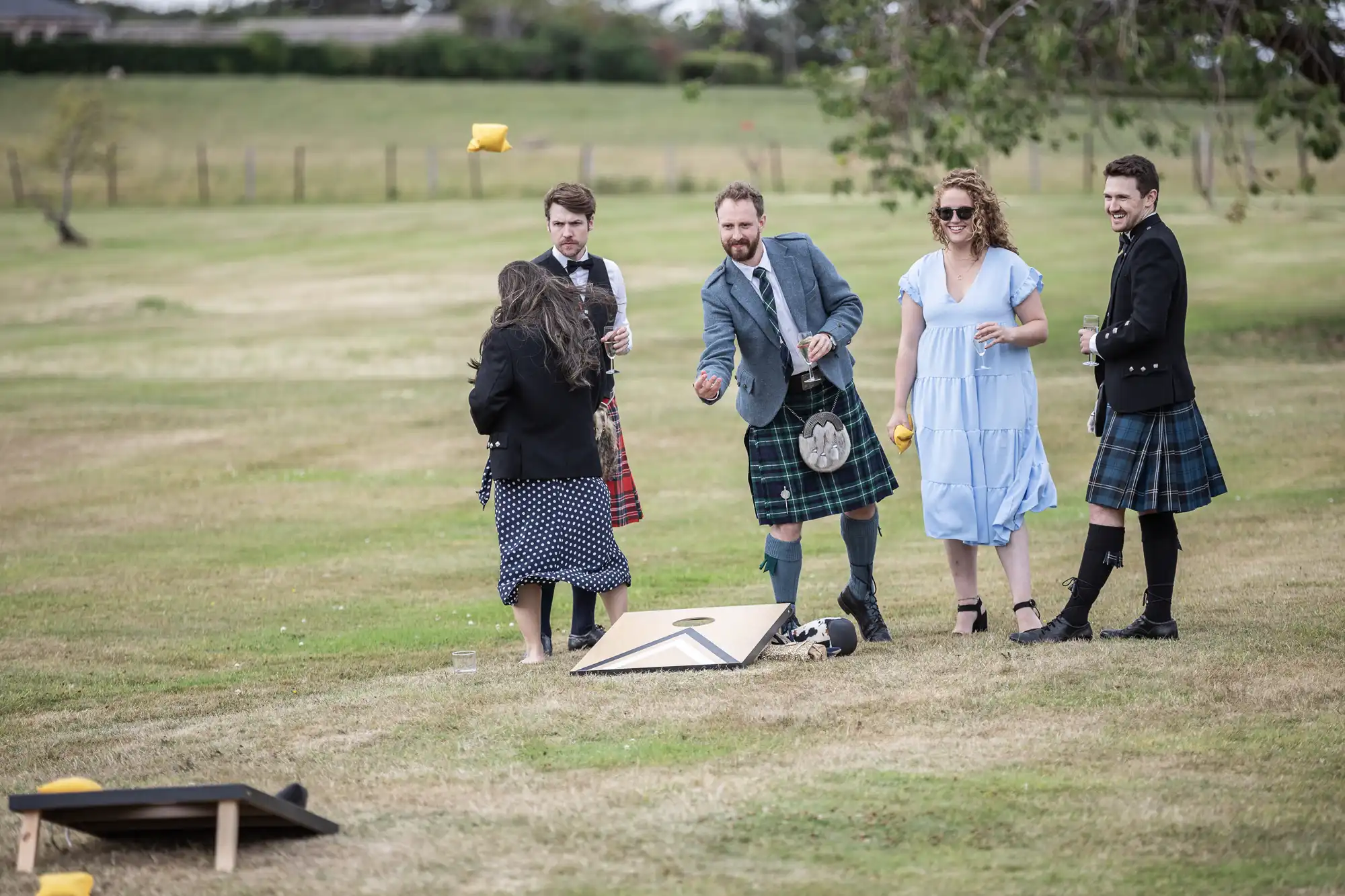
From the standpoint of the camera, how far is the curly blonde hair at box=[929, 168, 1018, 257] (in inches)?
298

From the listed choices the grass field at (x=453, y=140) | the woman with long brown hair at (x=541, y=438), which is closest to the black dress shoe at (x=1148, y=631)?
the woman with long brown hair at (x=541, y=438)

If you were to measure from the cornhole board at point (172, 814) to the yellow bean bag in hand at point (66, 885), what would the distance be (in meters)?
0.25

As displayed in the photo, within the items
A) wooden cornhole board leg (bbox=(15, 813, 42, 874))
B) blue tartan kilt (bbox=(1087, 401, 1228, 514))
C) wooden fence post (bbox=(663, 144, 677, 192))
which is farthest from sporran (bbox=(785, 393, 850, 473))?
wooden fence post (bbox=(663, 144, 677, 192))

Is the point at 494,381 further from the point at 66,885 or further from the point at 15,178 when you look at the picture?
the point at 15,178

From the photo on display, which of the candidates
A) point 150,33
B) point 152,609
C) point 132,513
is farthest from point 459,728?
point 150,33

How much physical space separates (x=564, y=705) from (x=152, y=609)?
4.91 metres

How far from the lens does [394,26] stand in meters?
106

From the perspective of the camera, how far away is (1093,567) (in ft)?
24.2

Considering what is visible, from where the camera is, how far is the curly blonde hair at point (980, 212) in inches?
298

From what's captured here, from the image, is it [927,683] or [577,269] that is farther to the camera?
[577,269]

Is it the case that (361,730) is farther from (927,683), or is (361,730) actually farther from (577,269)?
(577,269)

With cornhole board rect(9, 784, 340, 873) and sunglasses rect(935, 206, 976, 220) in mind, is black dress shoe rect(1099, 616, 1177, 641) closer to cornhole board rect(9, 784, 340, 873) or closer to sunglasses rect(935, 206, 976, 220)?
sunglasses rect(935, 206, 976, 220)

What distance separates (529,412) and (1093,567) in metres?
2.65

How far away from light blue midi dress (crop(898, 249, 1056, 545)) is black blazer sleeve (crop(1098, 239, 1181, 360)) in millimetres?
550
